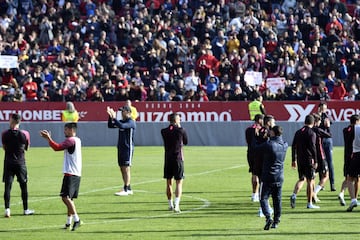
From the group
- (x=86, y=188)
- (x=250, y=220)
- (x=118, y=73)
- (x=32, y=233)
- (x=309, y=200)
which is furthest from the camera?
(x=118, y=73)

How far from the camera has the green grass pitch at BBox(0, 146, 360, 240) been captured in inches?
729

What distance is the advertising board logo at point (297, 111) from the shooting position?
42.4 meters

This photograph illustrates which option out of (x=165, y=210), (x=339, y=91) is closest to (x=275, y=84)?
(x=339, y=91)

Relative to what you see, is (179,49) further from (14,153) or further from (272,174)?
(272,174)

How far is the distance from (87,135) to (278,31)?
11.0 metres

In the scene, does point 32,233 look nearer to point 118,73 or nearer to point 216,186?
point 216,186

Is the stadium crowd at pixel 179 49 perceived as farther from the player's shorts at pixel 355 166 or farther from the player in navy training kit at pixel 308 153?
the player's shorts at pixel 355 166

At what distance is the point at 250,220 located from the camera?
66.4ft

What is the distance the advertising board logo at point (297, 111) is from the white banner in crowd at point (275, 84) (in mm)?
826

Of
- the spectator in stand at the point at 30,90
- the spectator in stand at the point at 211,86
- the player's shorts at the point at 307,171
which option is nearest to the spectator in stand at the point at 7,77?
the spectator in stand at the point at 30,90

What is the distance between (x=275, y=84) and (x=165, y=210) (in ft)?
70.4

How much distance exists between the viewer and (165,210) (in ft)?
72.5

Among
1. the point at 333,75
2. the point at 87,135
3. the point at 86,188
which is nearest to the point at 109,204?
the point at 86,188

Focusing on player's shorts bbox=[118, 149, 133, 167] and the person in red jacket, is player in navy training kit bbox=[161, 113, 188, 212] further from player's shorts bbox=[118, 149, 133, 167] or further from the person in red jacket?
the person in red jacket
